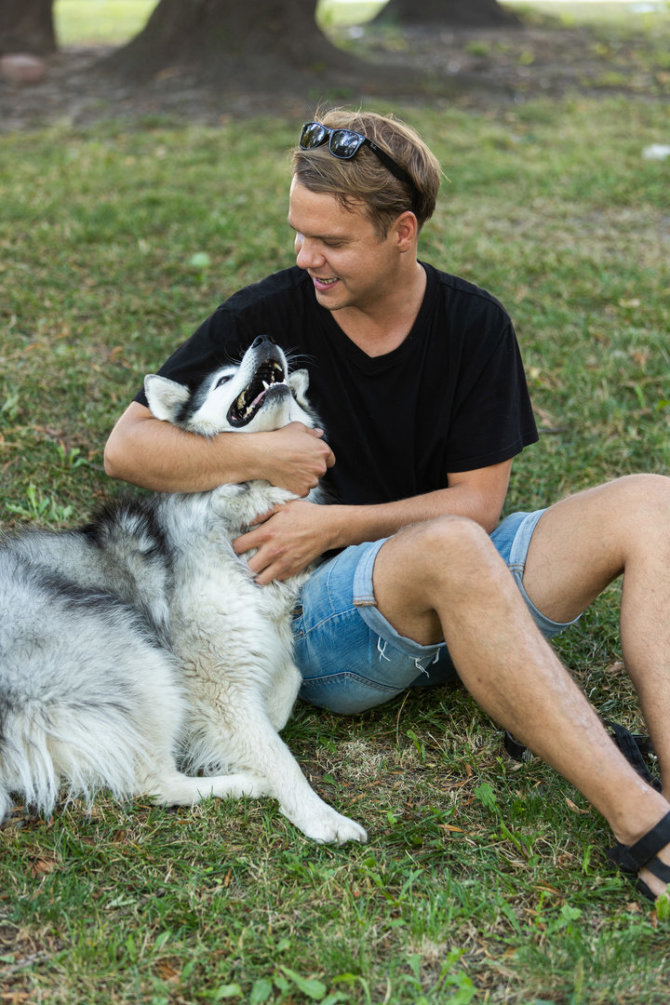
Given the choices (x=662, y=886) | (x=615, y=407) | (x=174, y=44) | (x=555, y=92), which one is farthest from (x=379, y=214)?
(x=555, y=92)

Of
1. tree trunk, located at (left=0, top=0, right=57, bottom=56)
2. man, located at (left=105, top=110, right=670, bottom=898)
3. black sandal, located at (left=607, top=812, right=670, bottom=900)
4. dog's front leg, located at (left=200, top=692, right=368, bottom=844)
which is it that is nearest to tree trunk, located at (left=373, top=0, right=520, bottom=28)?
tree trunk, located at (left=0, top=0, right=57, bottom=56)

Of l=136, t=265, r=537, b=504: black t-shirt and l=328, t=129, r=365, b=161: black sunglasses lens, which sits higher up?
l=328, t=129, r=365, b=161: black sunglasses lens

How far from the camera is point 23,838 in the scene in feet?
8.90

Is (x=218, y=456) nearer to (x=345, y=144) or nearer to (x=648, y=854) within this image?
(x=345, y=144)

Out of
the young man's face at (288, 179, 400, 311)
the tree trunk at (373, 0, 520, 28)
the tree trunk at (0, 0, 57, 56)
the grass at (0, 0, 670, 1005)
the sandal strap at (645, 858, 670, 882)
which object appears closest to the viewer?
the grass at (0, 0, 670, 1005)

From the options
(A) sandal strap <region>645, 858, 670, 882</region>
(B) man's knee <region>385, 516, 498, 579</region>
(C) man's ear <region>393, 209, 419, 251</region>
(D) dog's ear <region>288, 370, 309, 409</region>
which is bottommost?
(A) sandal strap <region>645, 858, 670, 882</region>

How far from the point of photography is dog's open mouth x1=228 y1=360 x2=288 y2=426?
3.21m

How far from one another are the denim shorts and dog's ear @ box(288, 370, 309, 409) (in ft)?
2.02

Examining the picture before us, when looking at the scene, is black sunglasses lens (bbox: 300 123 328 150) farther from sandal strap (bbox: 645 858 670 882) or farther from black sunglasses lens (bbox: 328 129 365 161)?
sandal strap (bbox: 645 858 670 882)

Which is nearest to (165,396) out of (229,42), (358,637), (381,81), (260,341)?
(260,341)

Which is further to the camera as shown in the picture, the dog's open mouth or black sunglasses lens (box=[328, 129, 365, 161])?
the dog's open mouth

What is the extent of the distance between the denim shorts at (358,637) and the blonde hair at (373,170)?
1.09 m

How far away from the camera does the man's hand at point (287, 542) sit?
314 cm

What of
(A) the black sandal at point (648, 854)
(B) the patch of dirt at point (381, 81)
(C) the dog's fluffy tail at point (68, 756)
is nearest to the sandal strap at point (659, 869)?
(A) the black sandal at point (648, 854)
